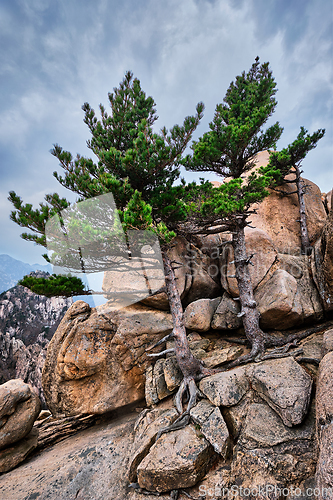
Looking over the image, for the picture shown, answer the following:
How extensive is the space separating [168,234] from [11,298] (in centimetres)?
5333

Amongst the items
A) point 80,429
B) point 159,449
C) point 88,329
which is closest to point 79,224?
point 88,329

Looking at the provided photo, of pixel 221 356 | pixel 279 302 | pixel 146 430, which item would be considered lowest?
pixel 146 430

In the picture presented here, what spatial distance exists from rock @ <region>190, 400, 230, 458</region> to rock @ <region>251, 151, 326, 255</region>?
10.6 metres

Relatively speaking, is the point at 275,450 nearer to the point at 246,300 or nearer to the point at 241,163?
the point at 246,300

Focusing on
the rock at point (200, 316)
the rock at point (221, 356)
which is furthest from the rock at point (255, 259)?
the rock at point (221, 356)

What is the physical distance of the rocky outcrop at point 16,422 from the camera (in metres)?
8.67

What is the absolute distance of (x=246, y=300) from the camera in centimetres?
965

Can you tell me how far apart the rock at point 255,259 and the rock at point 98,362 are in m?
4.13

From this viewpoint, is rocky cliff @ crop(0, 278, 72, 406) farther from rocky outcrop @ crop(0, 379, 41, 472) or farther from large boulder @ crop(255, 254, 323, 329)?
large boulder @ crop(255, 254, 323, 329)

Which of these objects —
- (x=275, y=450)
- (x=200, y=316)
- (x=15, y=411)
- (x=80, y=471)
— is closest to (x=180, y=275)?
(x=200, y=316)

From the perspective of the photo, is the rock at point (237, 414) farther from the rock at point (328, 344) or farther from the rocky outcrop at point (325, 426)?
the rock at point (328, 344)

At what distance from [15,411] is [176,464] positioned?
806cm

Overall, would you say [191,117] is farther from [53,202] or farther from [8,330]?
[8,330]

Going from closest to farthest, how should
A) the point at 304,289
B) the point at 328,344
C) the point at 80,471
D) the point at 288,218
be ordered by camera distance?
1. the point at 328,344
2. the point at 80,471
3. the point at 304,289
4. the point at 288,218
